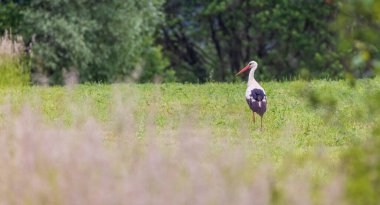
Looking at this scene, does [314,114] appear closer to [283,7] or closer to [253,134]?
[253,134]

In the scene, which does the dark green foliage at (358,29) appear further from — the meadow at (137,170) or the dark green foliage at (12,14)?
the dark green foliage at (12,14)

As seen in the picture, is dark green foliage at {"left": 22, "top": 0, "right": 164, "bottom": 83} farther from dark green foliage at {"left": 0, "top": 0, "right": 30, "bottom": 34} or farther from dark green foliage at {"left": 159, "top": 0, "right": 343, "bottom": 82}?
dark green foliage at {"left": 159, "top": 0, "right": 343, "bottom": 82}

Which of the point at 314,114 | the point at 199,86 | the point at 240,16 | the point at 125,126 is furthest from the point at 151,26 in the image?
the point at 125,126

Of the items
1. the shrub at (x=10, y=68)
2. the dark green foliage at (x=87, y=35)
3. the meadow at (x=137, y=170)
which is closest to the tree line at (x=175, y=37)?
the dark green foliage at (x=87, y=35)

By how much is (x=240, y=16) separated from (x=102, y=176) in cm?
3383

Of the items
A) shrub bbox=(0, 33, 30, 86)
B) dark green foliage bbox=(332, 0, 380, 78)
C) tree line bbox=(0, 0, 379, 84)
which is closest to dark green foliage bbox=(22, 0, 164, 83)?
tree line bbox=(0, 0, 379, 84)

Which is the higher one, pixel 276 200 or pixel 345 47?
pixel 345 47

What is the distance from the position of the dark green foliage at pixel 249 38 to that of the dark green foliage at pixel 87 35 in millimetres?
4847

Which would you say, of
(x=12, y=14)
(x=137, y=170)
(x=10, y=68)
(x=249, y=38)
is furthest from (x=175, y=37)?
(x=137, y=170)

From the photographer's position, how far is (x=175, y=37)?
44656mm

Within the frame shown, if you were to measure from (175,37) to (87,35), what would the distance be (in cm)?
1093

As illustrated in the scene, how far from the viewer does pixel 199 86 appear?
69.8ft

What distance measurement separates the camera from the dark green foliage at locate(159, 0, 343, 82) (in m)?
40.4

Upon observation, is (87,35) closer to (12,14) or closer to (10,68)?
(12,14)
